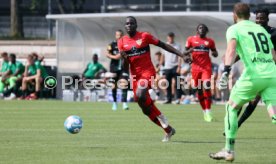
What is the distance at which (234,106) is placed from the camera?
13.1 metres

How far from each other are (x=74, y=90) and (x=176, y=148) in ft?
73.0

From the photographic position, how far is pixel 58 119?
904 inches

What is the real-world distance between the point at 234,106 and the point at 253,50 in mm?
867

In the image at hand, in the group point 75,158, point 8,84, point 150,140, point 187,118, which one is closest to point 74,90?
point 8,84

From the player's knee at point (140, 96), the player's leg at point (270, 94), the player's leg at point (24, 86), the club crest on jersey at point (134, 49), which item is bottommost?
the player's leg at point (24, 86)

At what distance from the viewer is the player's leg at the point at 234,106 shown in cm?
1302

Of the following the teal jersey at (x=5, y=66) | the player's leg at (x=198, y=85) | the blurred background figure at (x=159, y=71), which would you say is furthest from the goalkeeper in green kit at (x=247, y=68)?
the teal jersey at (x=5, y=66)

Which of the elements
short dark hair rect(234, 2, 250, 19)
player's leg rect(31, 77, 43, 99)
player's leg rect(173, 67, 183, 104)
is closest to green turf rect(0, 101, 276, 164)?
short dark hair rect(234, 2, 250, 19)

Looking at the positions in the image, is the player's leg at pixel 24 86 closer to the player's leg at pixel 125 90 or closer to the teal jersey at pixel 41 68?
the teal jersey at pixel 41 68

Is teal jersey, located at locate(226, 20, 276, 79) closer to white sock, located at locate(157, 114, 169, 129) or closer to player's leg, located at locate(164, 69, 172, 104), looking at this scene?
white sock, located at locate(157, 114, 169, 129)

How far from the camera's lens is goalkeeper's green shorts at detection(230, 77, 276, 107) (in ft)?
42.7

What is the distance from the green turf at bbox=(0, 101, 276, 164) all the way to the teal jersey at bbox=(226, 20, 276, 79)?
1.37 m

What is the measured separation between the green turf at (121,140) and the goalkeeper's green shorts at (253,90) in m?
0.97

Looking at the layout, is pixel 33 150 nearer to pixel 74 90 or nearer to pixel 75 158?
pixel 75 158
